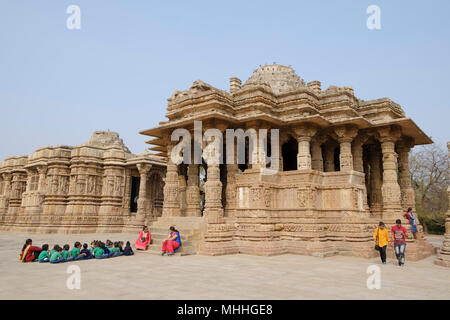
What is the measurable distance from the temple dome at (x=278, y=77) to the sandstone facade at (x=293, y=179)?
0.07m

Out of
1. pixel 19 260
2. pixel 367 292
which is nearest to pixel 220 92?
pixel 19 260

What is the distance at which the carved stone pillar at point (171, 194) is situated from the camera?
41.8ft

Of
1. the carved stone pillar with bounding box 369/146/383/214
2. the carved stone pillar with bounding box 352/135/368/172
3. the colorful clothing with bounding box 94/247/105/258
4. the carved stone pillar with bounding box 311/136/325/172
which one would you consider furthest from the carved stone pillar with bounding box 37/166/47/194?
the carved stone pillar with bounding box 369/146/383/214

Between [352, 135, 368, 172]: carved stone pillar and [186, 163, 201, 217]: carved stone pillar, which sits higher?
[352, 135, 368, 172]: carved stone pillar

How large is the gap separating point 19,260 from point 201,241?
5.03m

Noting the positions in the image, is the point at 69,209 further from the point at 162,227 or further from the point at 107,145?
the point at 162,227

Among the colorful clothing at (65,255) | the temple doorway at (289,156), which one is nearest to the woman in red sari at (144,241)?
the colorful clothing at (65,255)

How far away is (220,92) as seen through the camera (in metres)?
12.9

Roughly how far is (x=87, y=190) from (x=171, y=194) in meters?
10.5

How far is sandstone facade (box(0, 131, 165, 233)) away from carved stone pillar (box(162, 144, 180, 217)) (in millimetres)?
8028

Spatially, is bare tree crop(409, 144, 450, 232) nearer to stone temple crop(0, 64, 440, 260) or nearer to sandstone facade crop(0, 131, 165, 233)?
stone temple crop(0, 64, 440, 260)

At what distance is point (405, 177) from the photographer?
582 inches

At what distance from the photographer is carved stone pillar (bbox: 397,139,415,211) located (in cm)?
1450

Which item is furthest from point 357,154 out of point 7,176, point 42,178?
point 7,176
